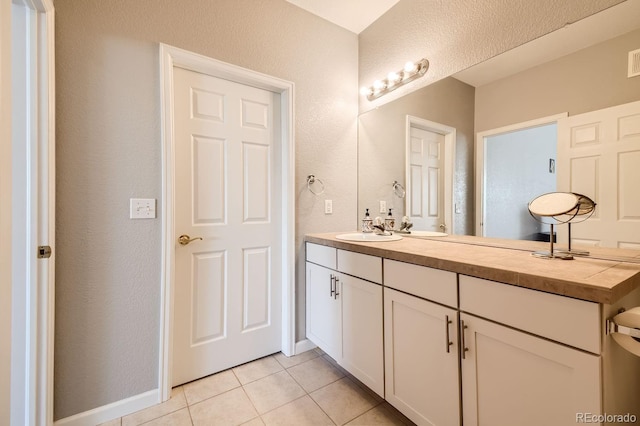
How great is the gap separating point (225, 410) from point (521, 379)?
4.55 ft

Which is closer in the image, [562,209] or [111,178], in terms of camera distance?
[562,209]

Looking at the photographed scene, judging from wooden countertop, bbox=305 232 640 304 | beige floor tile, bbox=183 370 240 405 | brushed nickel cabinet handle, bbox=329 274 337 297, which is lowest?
beige floor tile, bbox=183 370 240 405

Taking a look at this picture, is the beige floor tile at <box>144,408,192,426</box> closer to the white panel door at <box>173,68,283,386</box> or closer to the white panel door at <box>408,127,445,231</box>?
the white panel door at <box>173,68,283,386</box>

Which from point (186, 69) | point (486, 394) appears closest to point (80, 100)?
point (186, 69)

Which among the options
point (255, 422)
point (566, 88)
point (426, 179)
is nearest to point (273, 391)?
point (255, 422)

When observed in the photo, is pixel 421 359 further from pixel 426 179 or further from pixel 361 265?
pixel 426 179

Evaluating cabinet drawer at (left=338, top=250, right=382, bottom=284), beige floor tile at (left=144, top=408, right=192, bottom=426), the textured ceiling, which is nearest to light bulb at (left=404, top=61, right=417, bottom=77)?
the textured ceiling

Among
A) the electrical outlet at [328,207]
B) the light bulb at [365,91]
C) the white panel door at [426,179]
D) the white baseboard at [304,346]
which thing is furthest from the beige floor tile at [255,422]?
the light bulb at [365,91]

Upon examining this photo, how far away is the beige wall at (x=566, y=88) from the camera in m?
1.05

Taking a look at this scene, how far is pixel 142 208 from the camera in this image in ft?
4.86

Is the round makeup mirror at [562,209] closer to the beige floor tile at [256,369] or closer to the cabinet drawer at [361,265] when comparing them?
the cabinet drawer at [361,265]

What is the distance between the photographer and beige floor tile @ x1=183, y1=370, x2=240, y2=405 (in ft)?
5.20

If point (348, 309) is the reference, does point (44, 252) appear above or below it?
above

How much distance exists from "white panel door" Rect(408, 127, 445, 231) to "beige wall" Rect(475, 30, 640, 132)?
302 mm
